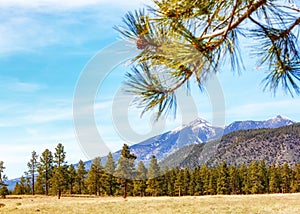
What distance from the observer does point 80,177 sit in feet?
253

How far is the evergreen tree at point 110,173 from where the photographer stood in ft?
202

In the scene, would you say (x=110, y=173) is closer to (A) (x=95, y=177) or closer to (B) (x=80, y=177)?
(A) (x=95, y=177)

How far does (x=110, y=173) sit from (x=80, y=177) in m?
17.4

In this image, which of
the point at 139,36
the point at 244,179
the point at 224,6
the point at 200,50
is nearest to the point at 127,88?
the point at 139,36

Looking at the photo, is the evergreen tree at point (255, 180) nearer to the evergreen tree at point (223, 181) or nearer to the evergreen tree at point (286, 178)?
the evergreen tree at point (223, 181)

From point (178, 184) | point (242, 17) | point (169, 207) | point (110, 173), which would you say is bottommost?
point (169, 207)

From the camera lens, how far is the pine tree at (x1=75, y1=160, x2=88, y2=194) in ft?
252

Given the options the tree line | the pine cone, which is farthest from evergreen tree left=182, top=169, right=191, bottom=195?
the pine cone

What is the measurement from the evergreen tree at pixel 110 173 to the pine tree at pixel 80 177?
26.3 feet

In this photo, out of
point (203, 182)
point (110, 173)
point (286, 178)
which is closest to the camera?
point (110, 173)

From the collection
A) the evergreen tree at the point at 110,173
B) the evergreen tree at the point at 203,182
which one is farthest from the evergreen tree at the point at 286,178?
the evergreen tree at the point at 110,173

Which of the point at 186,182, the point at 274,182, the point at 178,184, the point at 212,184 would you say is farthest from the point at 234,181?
the point at 178,184

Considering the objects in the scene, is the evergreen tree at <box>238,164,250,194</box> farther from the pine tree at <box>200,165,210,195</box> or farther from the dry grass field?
the dry grass field

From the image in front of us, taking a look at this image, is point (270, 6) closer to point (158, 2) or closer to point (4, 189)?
point (158, 2)
